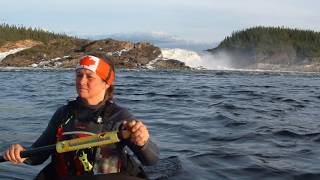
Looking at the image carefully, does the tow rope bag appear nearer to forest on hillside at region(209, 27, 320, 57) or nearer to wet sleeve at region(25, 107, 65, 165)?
wet sleeve at region(25, 107, 65, 165)

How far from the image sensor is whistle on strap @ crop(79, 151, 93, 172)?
473cm

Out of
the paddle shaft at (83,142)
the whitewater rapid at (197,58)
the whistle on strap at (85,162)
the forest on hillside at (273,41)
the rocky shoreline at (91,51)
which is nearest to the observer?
the paddle shaft at (83,142)

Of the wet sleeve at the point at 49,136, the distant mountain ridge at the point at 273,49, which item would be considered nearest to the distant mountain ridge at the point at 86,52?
the distant mountain ridge at the point at 273,49

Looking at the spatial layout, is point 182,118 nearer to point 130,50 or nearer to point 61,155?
point 61,155

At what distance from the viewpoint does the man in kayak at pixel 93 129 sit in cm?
473

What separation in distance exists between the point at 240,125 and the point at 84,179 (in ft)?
24.2

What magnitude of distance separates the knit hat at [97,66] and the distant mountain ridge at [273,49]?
45.5 metres

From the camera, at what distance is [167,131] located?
10.9 meters

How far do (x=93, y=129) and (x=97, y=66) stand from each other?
56 cm

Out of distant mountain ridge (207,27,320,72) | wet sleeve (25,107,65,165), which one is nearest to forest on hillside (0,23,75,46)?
distant mountain ridge (207,27,320,72)

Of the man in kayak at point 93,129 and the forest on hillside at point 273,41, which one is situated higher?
the forest on hillside at point 273,41

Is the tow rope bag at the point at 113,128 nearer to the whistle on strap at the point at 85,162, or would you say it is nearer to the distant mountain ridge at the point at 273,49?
the whistle on strap at the point at 85,162

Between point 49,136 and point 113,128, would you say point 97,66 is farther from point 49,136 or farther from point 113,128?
point 49,136

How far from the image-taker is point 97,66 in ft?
16.0
